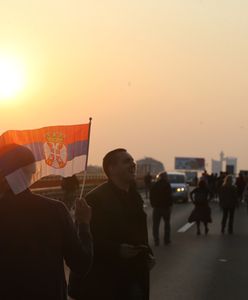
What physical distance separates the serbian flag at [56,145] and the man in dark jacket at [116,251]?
35cm

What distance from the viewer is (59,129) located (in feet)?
17.7

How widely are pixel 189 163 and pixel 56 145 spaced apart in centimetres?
12839

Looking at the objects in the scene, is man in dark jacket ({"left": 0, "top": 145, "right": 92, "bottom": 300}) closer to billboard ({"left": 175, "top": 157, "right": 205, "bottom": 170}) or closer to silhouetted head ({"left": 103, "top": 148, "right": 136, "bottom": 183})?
silhouetted head ({"left": 103, "top": 148, "right": 136, "bottom": 183})

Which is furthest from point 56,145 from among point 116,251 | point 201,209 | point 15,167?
point 201,209

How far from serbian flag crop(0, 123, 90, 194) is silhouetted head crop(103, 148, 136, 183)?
205mm

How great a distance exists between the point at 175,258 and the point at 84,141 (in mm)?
9342

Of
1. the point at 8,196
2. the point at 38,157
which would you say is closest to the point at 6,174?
the point at 8,196

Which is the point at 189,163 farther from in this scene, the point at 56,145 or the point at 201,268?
the point at 56,145

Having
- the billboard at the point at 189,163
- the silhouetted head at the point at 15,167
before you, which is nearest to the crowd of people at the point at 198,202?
the silhouetted head at the point at 15,167

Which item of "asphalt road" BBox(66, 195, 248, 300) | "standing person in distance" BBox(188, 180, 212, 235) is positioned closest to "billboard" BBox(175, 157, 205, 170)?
"standing person in distance" BBox(188, 180, 212, 235)

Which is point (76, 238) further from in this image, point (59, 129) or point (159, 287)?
point (159, 287)

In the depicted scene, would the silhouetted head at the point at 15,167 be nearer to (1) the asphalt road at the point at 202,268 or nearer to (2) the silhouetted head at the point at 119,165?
(2) the silhouetted head at the point at 119,165

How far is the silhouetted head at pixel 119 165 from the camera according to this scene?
17.8 ft

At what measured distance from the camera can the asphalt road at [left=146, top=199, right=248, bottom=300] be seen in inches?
402
